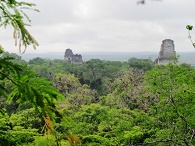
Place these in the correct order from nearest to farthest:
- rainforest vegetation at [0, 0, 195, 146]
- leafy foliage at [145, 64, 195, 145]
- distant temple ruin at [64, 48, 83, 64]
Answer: rainforest vegetation at [0, 0, 195, 146], leafy foliage at [145, 64, 195, 145], distant temple ruin at [64, 48, 83, 64]

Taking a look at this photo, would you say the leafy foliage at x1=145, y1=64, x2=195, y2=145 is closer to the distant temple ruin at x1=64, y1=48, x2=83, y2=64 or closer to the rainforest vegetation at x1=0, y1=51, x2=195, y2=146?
the rainforest vegetation at x1=0, y1=51, x2=195, y2=146

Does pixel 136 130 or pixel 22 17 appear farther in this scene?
pixel 136 130

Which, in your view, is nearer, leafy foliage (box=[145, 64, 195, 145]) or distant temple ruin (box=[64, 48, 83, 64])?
leafy foliage (box=[145, 64, 195, 145])

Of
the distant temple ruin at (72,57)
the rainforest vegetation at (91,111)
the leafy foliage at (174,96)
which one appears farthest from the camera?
the distant temple ruin at (72,57)

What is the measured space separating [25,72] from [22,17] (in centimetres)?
75

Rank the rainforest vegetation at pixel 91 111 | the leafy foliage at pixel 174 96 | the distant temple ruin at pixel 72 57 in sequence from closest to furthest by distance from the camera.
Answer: the rainforest vegetation at pixel 91 111, the leafy foliage at pixel 174 96, the distant temple ruin at pixel 72 57

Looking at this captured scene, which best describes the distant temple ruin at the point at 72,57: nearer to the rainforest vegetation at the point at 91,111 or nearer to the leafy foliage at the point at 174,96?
the rainforest vegetation at the point at 91,111

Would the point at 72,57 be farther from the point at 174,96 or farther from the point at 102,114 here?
the point at 174,96

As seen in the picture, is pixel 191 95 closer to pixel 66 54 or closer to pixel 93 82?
pixel 93 82

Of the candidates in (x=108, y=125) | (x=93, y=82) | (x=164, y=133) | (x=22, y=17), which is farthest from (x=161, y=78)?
(x=93, y=82)

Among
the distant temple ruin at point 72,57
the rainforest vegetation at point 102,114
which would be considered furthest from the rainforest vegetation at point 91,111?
the distant temple ruin at point 72,57

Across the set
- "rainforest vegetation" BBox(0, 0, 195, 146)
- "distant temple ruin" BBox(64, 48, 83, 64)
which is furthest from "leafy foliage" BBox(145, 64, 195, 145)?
"distant temple ruin" BBox(64, 48, 83, 64)

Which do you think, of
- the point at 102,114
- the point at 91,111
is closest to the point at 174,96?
the point at 102,114

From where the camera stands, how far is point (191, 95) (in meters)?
10.4
